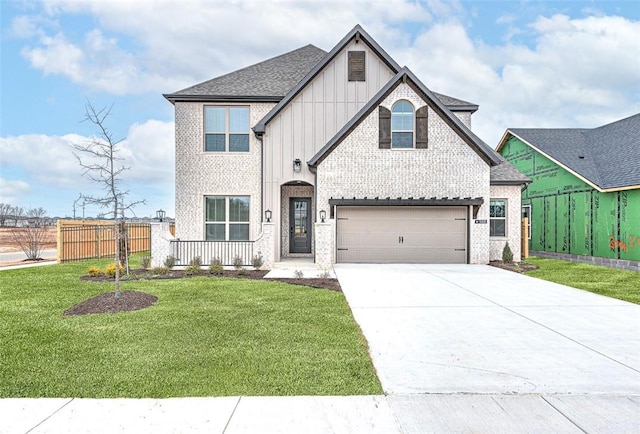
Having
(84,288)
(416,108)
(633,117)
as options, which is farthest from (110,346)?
(633,117)

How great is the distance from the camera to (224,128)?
1634 cm

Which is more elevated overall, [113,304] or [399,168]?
[399,168]

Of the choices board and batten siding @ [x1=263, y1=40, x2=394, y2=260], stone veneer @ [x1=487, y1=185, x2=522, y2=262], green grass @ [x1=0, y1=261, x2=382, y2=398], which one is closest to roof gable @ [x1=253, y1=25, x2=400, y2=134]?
board and batten siding @ [x1=263, y1=40, x2=394, y2=260]

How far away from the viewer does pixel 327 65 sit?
15820 mm

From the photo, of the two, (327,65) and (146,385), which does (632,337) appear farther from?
(327,65)

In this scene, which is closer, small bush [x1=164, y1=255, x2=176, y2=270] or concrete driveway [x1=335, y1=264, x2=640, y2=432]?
concrete driveway [x1=335, y1=264, x2=640, y2=432]

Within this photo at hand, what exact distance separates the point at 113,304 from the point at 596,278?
14187 millimetres

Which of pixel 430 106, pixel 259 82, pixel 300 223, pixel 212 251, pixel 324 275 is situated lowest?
pixel 324 275

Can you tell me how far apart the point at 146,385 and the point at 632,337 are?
702cm

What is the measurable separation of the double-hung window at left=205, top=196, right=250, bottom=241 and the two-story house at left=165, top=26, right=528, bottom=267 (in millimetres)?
44

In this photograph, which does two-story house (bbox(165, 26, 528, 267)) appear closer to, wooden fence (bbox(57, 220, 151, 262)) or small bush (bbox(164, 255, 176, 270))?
small bush (bbox(164, 255, 176, 270))

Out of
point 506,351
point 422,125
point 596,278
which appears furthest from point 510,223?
point 506,351

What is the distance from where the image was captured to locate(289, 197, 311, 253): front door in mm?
16969

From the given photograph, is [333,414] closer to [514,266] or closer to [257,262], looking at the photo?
[257,262]
